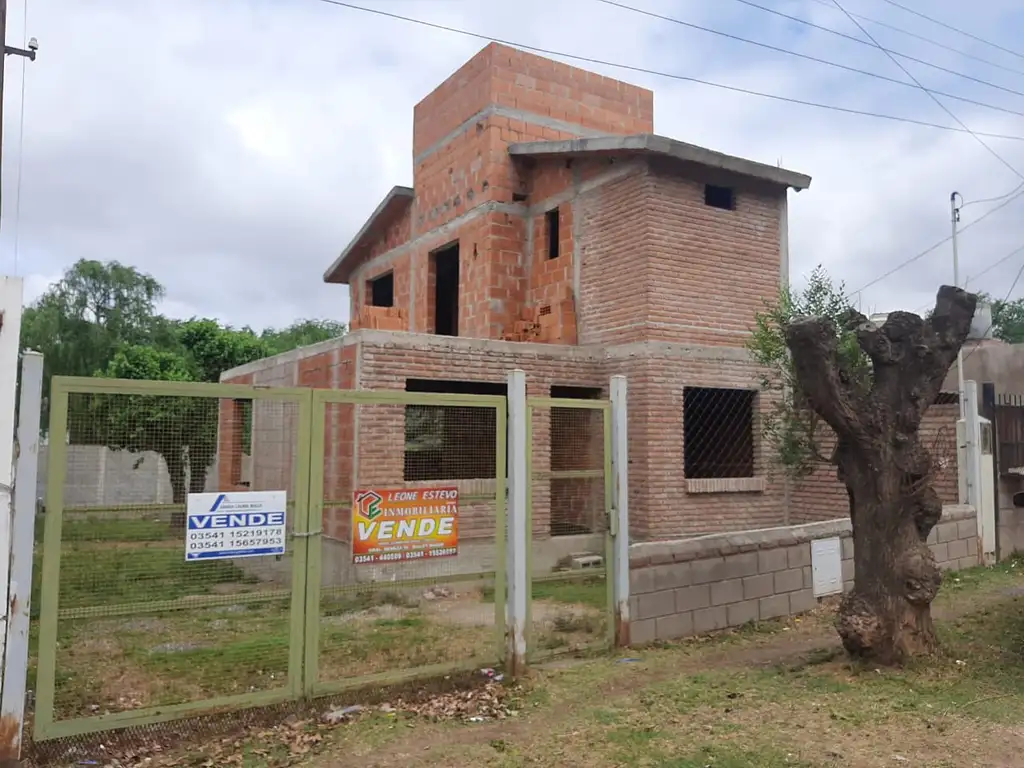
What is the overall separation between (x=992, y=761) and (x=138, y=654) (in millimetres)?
4963

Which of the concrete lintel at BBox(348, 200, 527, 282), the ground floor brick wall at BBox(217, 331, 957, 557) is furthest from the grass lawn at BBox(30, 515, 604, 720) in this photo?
the concrete lintel at BBox(348, 200, 527, 282)

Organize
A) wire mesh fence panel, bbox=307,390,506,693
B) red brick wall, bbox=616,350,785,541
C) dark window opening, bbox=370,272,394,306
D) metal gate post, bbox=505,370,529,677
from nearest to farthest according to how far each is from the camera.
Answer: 1. wire mesh fence panel, bbox=307,390,506,693
2. metal gate post, bbox=505,370,529,677
3. red brick wall, bbox=616,350,785,541
4. dark window opening, bbox=370,272,394,306

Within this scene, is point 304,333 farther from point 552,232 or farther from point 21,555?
point 21,555

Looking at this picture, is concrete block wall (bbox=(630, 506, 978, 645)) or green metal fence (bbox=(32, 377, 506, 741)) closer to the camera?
green metal fence (bbox=(32, 377, 506, 741))

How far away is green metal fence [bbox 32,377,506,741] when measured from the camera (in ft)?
14.5

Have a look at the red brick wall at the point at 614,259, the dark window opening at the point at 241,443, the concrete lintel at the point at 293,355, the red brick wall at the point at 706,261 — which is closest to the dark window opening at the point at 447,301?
the concrete lintel at the point at 293,355

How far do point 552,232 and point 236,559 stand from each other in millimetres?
10413

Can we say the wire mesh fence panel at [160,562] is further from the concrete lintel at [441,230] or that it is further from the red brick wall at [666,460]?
the concrete lintel at [441,230]

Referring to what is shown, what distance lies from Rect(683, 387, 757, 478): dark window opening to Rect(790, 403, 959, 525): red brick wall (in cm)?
89

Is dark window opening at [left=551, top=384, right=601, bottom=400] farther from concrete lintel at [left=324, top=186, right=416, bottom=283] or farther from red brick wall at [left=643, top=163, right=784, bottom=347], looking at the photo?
concrete lintel at [left=324, top=186, right=416, bottom=283]

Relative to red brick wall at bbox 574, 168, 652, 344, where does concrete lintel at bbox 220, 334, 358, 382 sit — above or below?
below

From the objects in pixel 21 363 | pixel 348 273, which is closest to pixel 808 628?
pixel 21 363

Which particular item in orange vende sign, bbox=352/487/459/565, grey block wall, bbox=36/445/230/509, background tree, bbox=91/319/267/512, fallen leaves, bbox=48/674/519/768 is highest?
background tree, bbox=91/319/267/512

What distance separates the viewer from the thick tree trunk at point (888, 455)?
19.5 ft
